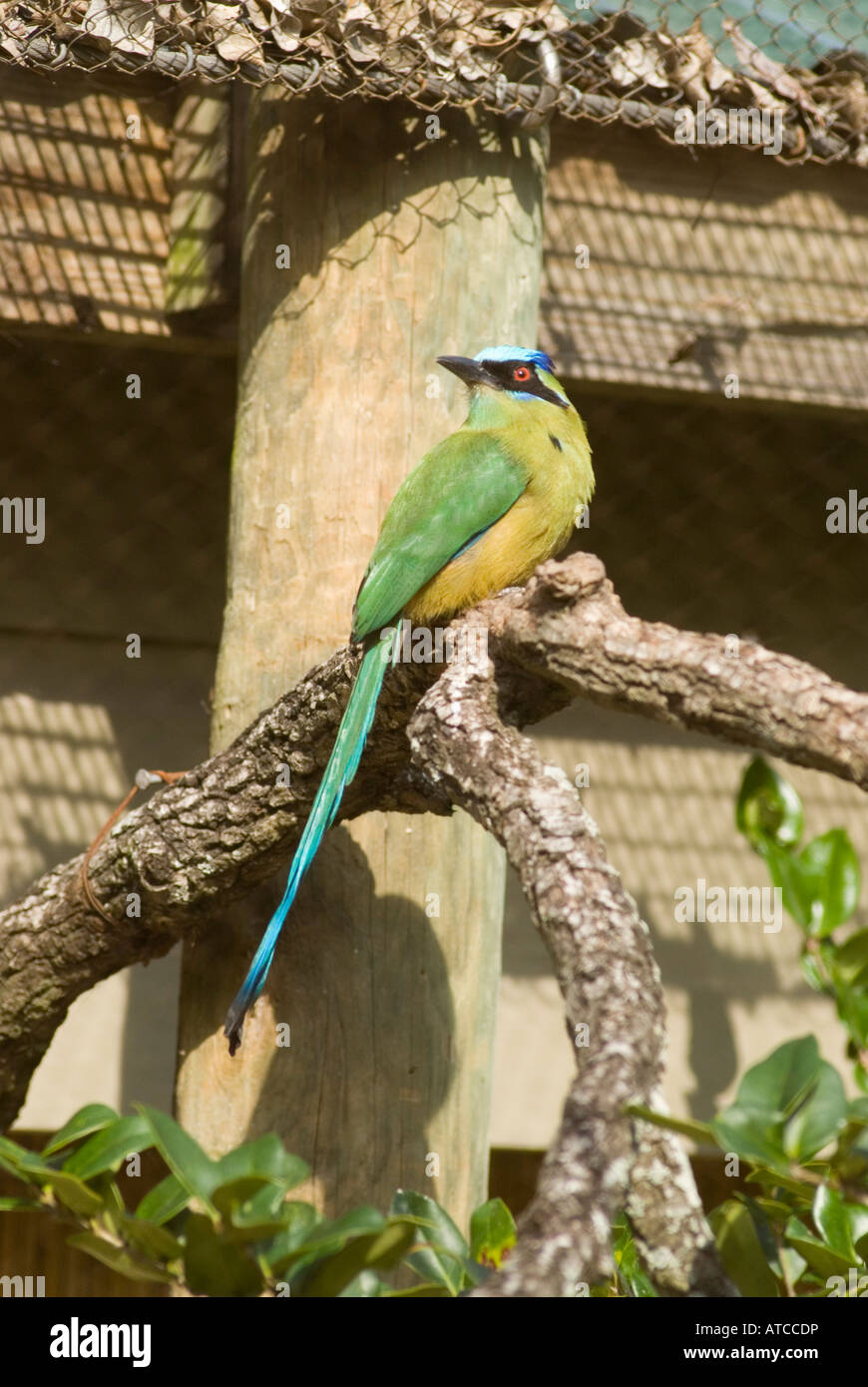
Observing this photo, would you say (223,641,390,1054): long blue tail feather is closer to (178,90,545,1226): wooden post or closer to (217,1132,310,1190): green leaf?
(178,90,545,1226): wooden post

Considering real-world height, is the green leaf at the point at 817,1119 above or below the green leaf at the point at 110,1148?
above

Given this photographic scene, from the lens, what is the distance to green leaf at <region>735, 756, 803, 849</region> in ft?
5.53

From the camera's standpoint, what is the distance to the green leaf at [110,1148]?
4.91 ft

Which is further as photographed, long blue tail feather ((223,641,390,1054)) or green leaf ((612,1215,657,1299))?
long blue tail feather ((223,641,390,1054))

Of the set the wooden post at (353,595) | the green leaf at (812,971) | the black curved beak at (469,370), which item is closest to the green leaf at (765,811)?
the green leaf at (812,971)

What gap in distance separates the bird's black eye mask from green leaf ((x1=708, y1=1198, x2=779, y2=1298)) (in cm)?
163

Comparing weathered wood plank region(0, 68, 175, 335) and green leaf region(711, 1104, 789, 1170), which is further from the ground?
weathered wood plank region(0, 68, 175, 335)

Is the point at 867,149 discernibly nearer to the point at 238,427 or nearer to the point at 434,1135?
the point at 238,427

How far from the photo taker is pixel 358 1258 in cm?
123
